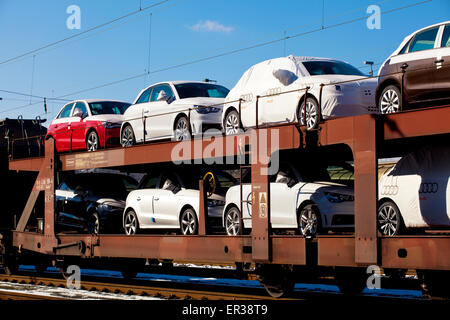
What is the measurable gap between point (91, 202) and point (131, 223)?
1.85 meters

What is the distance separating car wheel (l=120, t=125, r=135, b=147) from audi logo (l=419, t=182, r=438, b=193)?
859 centimetres

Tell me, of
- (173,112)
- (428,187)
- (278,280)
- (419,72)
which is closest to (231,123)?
(173,112)

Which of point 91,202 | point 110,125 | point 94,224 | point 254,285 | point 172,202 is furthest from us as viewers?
point 110,125

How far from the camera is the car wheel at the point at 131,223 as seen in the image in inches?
626

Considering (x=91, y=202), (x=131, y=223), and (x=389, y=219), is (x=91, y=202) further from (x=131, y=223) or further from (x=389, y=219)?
(x=389, y=219)

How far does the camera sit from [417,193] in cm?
1032

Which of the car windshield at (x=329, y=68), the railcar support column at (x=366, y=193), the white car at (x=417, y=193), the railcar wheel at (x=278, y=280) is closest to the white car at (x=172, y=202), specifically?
the railcar wheel at (x=278, y=280)

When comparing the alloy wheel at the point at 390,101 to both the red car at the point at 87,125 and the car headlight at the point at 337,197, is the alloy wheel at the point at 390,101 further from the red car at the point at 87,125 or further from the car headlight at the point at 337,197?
the red car at the point at 87,125

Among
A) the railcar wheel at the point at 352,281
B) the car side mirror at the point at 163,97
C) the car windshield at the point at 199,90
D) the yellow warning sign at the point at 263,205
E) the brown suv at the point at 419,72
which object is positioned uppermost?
the car windshield at the point at 199,90

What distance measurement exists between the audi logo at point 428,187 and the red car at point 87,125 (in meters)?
9.13

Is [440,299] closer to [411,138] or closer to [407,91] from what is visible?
[411,138]

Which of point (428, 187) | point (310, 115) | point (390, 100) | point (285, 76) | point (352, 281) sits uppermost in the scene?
point (285, 76)
